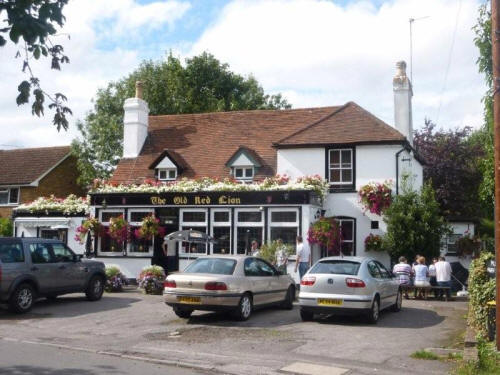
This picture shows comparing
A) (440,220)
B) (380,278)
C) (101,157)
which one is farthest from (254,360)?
(101,157)

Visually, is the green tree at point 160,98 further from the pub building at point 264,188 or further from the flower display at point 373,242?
the flower display at point 373,242

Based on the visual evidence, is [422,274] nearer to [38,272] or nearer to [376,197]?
[376,197]

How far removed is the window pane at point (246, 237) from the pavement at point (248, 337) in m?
6.62

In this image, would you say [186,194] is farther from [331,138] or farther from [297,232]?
[331,138]

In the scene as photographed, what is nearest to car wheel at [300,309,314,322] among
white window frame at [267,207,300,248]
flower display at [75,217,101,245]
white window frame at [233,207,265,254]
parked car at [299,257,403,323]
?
parked car at [299,257,403,323]

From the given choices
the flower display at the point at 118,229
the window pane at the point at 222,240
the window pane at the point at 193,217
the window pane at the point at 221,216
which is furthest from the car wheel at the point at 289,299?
the flower display at the point at 118,229

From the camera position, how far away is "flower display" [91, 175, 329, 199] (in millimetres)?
22922

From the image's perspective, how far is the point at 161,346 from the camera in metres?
11.1

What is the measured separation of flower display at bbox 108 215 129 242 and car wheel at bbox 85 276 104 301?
19.8 feet

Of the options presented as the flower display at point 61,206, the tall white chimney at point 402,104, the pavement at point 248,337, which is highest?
the tall white chimney at point 402,104

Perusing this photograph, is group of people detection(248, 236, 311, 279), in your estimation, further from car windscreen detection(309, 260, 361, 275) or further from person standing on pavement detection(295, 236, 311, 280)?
car windscreen detection(309, 260, 361, 275)

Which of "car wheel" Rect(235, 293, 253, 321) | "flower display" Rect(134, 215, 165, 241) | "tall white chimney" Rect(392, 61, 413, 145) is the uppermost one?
"tall white chimney" Rect(392, 61, 413, 145)

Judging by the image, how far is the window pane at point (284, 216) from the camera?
2281cm

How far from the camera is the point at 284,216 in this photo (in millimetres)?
22984
